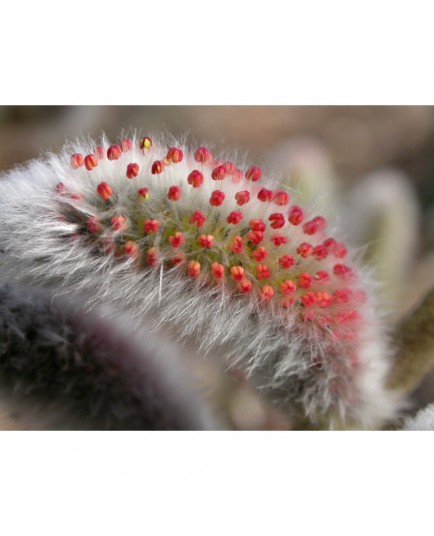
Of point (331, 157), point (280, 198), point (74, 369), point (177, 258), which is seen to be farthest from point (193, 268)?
point (331, 157)

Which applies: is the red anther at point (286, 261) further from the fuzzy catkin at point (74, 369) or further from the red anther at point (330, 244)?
the fuzzy catkin at point (74, 369)

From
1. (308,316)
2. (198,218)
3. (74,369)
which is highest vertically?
(198,218)

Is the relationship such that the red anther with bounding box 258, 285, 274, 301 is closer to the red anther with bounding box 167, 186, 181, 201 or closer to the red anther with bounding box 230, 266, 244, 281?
the red anther with bounding box 230, 266, 244, 281

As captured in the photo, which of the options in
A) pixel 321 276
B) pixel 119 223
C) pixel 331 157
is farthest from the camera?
pixel 331 157

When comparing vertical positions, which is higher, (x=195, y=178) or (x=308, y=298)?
(x=195, y=178)

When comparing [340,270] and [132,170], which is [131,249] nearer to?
[132,170]

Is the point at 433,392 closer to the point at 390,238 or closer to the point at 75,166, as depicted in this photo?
the point at 390,238

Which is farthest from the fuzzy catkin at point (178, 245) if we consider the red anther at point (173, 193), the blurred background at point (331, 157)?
the blurred background at point (331, 157)
